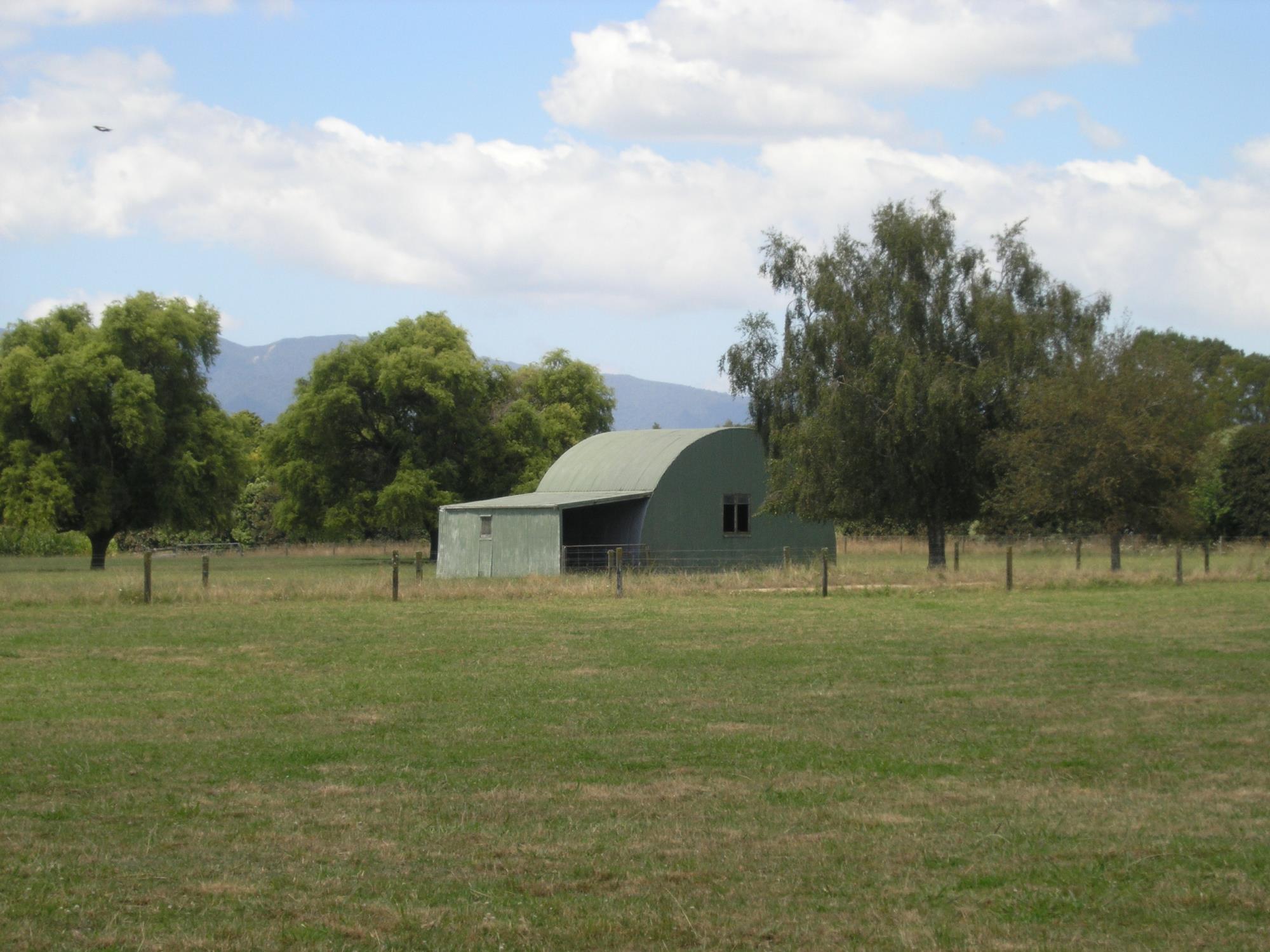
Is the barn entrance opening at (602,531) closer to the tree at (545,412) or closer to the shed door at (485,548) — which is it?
the shed door at (485,548)

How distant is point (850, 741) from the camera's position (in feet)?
34.3

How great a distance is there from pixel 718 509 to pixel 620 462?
3.40 metres

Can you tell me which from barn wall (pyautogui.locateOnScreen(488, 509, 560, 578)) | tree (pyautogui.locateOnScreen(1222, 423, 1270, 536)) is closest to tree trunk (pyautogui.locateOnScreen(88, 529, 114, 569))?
barn wall (pyautogui.locateOnScreen(488, 509, 560, 578))

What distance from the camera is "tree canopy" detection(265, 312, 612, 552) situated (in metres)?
57.8

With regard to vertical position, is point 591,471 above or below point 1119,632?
above

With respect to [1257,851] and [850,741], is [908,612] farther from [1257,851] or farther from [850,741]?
[1257,851]

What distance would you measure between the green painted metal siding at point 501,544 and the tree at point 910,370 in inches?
304

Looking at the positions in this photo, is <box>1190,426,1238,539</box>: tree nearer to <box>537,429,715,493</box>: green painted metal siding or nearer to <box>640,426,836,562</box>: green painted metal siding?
<box>640,426,836,562</box>: green painted metal siding

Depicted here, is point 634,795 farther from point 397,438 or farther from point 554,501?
point 397,438

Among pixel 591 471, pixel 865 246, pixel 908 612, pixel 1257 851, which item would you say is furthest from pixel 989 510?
pixel 1257 851

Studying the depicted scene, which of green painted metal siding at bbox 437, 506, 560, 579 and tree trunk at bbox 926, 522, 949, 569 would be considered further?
tree trunk at bbox 926, 522, 949, 569

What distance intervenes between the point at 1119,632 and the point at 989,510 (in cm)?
2118

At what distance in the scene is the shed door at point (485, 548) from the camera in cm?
3741

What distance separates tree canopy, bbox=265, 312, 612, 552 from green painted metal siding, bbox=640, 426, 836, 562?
18499mm
